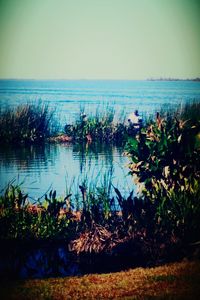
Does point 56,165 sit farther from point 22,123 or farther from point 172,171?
point 172,171

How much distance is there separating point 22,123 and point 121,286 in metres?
7.22

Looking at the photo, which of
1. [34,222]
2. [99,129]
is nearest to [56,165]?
[99,129]

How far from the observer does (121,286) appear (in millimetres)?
5258

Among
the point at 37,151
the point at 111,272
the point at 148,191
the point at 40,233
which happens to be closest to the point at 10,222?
the point at 40,233

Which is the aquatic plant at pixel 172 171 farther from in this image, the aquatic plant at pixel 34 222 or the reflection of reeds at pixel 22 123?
the reflection of reeds at pixel 22 123

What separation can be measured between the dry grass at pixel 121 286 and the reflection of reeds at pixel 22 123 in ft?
A: 20.9

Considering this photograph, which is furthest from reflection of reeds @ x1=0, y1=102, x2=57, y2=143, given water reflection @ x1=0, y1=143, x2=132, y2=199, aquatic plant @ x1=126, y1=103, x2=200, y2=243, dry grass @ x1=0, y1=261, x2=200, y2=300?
dry grass @ x1=0, y1=261, x2=200, y2=300

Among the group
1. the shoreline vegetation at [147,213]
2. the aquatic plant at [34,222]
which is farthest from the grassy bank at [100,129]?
the aquatic plant at [34,222]

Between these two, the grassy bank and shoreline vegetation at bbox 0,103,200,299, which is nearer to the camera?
shoreline vegetation at bbox 0,103,200,299

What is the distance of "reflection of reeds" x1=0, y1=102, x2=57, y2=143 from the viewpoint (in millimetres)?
11430

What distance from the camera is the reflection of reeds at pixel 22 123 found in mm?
11430

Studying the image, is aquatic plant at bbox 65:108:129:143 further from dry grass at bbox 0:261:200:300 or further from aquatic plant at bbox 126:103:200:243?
dry grass at bbox 0:261:200:300

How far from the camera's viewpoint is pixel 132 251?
6.27 m

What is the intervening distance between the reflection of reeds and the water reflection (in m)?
0.28
